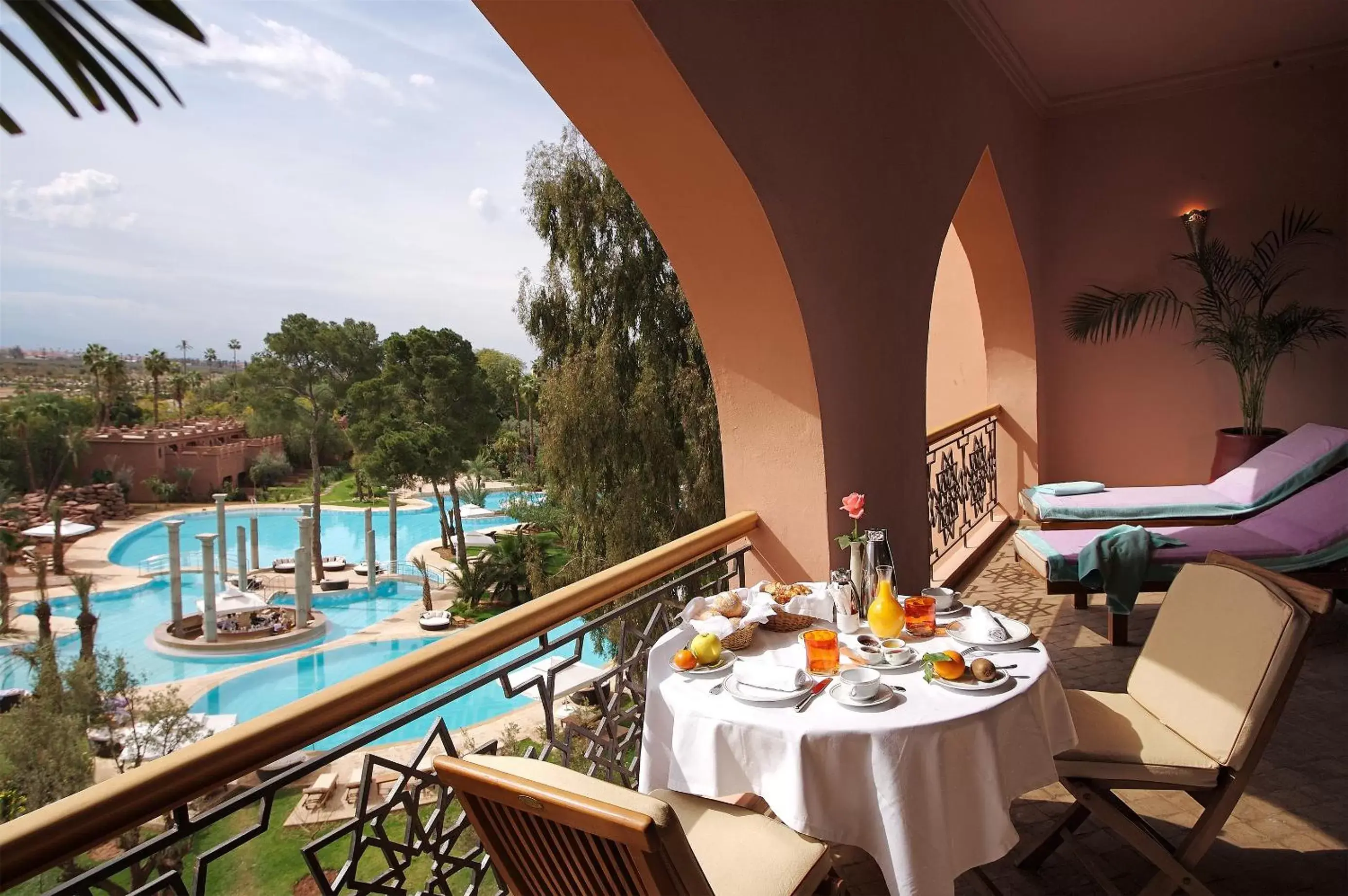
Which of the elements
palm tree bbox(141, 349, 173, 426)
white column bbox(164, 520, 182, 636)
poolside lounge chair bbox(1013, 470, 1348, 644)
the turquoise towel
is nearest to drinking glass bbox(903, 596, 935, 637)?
the turquoise towel

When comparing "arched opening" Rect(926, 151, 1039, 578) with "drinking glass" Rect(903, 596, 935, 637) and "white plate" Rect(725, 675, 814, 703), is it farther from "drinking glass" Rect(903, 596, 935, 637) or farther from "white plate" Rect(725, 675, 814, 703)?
"white plate" Rect(725, 675, 814, 703)

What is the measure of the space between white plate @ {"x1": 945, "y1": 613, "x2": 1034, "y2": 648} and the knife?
0.41m

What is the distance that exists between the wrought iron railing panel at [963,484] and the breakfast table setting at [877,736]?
3164mm

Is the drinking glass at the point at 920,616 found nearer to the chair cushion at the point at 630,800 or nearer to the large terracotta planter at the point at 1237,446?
the chair cushion at the point at 630,800

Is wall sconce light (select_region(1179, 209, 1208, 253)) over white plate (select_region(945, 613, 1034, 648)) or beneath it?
over

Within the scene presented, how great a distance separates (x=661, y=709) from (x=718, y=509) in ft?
43.4

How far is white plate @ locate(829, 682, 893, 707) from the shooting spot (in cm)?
172

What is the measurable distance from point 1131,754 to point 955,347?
617cm

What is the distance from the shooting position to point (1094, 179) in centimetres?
695

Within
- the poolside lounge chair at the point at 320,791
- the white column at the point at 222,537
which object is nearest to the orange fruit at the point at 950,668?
the poolside lounge chair at the point at 320,791

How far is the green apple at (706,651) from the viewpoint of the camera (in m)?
1.94

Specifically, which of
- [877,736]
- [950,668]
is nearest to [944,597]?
[950,668]

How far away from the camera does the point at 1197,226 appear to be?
21.6 ft

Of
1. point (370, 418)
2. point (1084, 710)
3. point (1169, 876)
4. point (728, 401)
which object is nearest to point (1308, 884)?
point (1169, 876)
